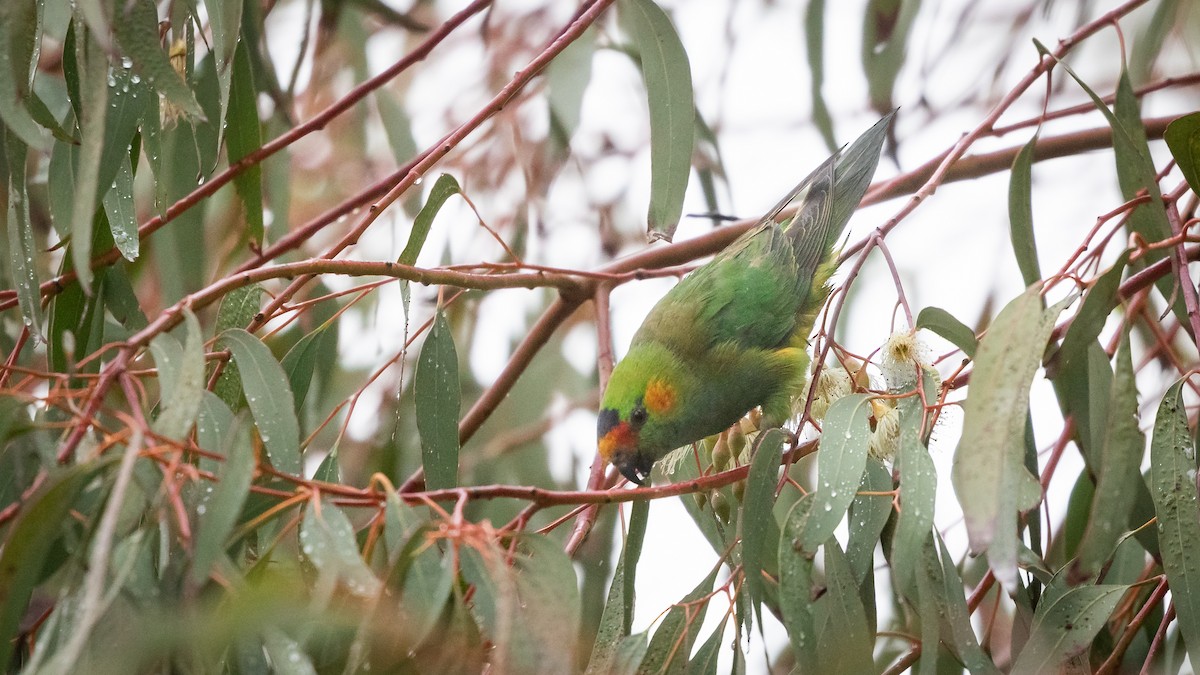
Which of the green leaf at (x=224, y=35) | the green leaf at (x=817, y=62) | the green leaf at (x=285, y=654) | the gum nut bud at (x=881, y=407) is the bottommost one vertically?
the green leaf at (x=285, y=654)

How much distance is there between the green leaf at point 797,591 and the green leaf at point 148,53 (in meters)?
1.08

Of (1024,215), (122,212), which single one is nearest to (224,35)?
(122,212)

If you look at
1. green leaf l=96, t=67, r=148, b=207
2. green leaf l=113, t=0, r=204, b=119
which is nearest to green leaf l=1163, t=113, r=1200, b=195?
green leaf l=113, t=0, r=204, b=119

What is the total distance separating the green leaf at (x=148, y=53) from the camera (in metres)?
1.53

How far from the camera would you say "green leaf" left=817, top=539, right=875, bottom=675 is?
171 centimetres

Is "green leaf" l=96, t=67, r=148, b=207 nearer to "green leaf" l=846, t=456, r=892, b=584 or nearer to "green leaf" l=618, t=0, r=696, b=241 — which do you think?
"green leaf" l=618, t=0, r=696, b=241

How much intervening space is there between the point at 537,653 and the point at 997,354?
2.32ft

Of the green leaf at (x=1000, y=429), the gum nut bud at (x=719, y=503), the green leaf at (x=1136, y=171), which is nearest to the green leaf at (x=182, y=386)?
the green leaf at (x=1000, y=429)

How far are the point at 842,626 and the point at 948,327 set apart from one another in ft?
1.83

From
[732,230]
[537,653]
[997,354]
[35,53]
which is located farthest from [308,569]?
[732,230]

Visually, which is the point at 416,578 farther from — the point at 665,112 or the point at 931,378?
the point at 665,112

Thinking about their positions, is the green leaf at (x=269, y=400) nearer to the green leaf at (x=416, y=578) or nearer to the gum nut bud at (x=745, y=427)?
the green leaf at (x=416, y=578)

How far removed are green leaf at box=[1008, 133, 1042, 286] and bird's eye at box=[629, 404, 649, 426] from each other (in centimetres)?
103

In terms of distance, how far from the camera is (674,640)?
1834 millimetres
